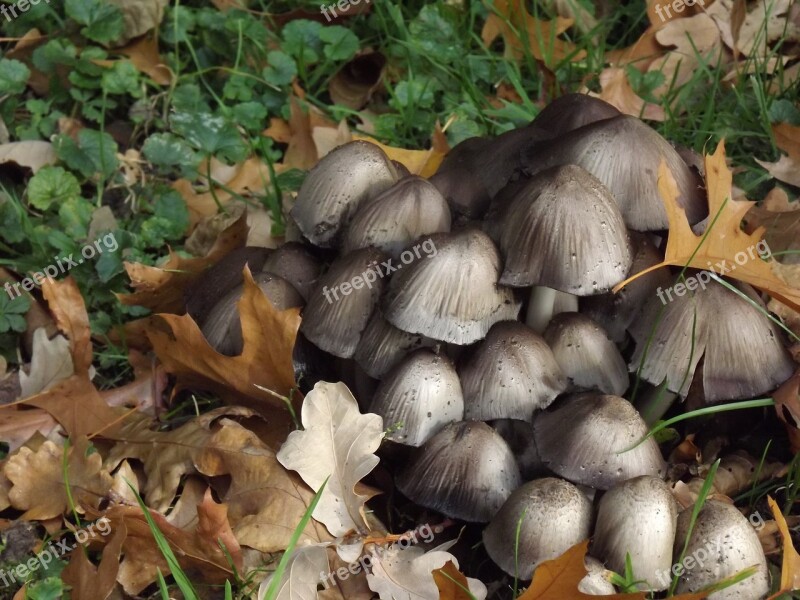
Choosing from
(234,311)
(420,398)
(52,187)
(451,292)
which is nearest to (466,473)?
(420,398)

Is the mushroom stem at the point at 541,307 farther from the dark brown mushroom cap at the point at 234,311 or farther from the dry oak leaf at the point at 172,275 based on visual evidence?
the dry oak leaf at the point at 172,275

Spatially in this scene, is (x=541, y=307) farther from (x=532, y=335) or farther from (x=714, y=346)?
(x=714, y=346)

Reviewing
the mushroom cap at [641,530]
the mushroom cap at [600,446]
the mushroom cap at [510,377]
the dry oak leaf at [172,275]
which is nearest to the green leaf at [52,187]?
the dry oak leaf at [172,275]

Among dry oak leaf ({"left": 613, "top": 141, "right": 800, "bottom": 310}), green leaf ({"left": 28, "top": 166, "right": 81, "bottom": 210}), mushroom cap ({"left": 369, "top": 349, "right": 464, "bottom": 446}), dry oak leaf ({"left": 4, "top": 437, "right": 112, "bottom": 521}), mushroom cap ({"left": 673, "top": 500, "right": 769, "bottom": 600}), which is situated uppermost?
green leaf ({"left": 28, "top": 166, "right": 81, "bottom": 210})

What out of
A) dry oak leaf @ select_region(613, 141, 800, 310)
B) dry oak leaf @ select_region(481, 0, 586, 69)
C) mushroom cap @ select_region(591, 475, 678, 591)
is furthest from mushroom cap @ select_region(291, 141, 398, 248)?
dry oak leaf @ select_region(481, 0, 586, 69)

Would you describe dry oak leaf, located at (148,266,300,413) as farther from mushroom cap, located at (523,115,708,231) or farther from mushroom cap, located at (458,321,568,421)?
mushroom cap, located at (523,115,708,231)

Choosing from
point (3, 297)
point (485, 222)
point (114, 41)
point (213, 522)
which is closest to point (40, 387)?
point (3, 297)
